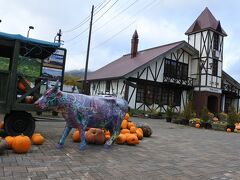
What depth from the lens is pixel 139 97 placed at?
27.0 metres

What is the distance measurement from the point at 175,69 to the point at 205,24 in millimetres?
5966

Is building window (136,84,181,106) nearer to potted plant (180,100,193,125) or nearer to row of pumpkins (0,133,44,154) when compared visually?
potted plant (180,100,193,125)

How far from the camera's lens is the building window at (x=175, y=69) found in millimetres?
28781

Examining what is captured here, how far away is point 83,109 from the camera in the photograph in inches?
268

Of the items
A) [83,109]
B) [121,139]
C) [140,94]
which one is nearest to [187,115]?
[140,94]

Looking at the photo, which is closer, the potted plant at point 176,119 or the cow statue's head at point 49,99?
the cow statue's head at point 49,99

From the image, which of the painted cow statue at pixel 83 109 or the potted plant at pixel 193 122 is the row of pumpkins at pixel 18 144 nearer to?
the painted cow statue at pixel 83 109

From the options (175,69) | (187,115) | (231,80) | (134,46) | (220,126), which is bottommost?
(220,126)

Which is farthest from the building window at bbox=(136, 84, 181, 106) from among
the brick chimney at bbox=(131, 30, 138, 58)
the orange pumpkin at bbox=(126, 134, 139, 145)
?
the orange pumpkin at bbox=(126, 134, 139, 145)

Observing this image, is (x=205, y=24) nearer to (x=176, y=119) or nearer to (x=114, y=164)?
(x=176, y=119)

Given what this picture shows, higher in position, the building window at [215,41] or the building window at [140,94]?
the building window at [215,41]

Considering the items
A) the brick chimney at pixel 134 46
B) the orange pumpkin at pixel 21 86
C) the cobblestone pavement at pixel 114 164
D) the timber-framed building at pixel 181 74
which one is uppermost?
the brick chimney at pixel 134 46

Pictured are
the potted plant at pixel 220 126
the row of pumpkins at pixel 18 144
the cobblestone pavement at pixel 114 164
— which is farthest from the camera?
the potted plant at pixel 220 126

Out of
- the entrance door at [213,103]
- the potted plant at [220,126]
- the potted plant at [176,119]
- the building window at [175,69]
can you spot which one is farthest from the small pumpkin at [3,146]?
the entrance door at [213,103]
